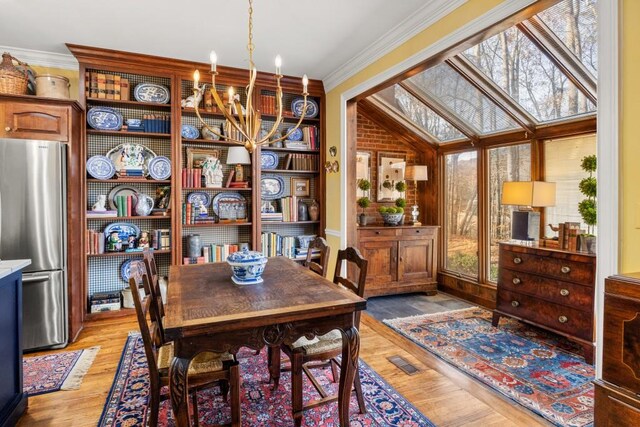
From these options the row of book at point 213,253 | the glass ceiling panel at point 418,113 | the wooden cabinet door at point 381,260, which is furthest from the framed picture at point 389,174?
the row of book at point 213,253

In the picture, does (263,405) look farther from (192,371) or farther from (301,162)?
(301,162)

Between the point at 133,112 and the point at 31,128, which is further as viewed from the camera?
the point at 133,112

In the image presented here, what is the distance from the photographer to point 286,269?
2592 mm

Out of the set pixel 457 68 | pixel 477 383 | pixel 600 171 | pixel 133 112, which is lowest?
pixel 477 383

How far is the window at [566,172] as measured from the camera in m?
3.38

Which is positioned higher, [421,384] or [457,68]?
[457,68]

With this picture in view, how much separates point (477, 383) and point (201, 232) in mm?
3147

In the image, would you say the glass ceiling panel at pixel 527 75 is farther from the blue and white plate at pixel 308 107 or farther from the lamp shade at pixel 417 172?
the blue and white plate at pixel 308 107

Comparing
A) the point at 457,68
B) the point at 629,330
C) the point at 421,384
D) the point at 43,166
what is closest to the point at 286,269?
the point at 421,384

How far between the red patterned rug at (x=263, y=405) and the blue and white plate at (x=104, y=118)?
2390mm

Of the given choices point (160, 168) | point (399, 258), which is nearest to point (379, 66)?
point (399, 258)

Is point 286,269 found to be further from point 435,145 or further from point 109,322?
point 435,145

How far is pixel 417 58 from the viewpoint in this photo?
2.80 metres

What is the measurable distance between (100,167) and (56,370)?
1.92 meters
